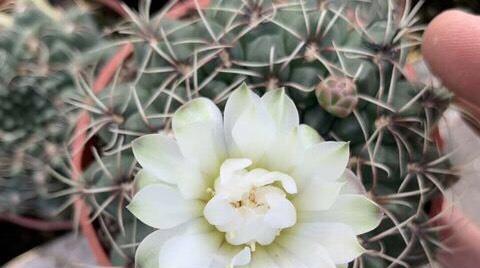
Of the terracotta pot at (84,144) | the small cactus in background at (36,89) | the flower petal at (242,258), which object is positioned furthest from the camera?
the small cactus in background at (36,89)

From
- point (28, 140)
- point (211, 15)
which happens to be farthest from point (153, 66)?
point (28, 140)

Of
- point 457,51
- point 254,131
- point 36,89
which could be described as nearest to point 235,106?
point 254,131

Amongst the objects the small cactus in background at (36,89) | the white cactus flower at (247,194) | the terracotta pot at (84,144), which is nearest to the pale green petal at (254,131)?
Answer: the white cactus flower at (247,194)

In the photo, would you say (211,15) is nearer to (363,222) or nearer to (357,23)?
(357,23)

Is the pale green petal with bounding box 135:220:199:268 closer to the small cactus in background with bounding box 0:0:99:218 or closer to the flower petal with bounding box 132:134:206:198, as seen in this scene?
the flower petal with bounding box 132:134:206:198

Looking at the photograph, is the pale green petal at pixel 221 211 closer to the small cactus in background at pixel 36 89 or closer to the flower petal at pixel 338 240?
the flower petal at pixel 338 240

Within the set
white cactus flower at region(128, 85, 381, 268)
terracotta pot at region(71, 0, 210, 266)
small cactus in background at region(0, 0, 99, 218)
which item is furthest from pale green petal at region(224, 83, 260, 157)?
small cactus in background at region(0, 0, 99, 218)
